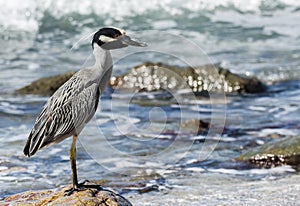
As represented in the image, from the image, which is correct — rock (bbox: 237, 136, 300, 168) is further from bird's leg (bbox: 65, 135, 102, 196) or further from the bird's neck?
the bird's neck

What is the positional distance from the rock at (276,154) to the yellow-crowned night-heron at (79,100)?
3.07 metres

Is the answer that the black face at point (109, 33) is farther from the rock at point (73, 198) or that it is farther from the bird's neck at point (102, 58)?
the rock at point (73, 198)

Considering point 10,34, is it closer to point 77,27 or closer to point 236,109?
point 77,27

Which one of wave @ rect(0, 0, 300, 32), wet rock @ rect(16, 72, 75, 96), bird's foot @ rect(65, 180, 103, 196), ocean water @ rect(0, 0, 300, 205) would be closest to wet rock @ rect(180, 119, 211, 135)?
ocean water @ rect(0, 0, 300, 205)

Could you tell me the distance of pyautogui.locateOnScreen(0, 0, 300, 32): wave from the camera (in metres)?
18.6

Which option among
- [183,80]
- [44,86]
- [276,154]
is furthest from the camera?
[183,80]

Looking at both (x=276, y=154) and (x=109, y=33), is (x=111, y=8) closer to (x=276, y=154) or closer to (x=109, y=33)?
(x=276, y=154)

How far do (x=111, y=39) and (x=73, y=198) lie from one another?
108cm

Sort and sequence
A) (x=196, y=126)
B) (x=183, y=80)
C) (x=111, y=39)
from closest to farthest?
(x=111, y=39)
(x=196, y=126)
(x=183, y=80)

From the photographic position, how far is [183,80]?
11258mm

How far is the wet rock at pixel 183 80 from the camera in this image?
37.1 ft

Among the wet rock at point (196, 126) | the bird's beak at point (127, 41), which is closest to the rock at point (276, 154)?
the wet rock at point (196, 126)

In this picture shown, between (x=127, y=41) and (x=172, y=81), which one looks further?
(x=172, y=81)

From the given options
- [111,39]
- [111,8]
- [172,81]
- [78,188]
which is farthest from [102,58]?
[111,8]
